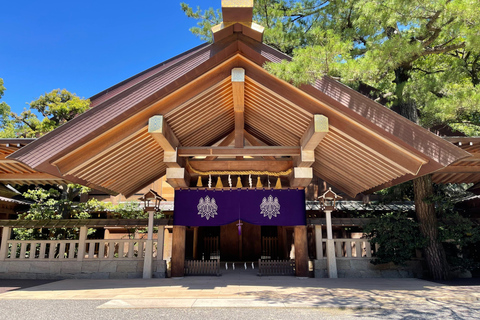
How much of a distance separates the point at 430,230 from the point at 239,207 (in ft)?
15.4

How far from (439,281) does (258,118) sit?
18.2ft

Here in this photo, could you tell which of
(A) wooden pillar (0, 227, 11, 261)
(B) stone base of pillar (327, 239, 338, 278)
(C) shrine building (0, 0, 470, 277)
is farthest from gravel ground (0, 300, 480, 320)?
(A) wooden pillar (0, 227, 11, 261)

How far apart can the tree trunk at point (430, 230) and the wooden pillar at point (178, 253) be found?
5.97m

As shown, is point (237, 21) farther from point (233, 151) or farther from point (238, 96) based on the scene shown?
point (233, 151)

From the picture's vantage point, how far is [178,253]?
288 inches

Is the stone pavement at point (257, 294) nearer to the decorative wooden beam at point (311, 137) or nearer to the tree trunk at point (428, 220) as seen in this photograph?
the tree trunk at point (428, 220)

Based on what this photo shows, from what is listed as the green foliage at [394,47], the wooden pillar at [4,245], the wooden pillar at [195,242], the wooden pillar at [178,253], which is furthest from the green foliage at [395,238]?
the wooden pillar at [4,245]

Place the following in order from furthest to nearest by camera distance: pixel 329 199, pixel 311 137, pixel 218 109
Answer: pixel 329 199, pixel 218 109, pixel 311 137

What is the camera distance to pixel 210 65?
5.34 m

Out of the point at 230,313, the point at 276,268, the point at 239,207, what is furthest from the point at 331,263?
the point at 230,313

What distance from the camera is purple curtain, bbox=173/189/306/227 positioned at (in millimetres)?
7152

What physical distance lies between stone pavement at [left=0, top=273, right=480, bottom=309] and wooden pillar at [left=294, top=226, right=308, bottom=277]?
3.21 ft

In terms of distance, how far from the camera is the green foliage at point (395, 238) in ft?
22.4

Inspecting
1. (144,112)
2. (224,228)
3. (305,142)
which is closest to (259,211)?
(305,142)
